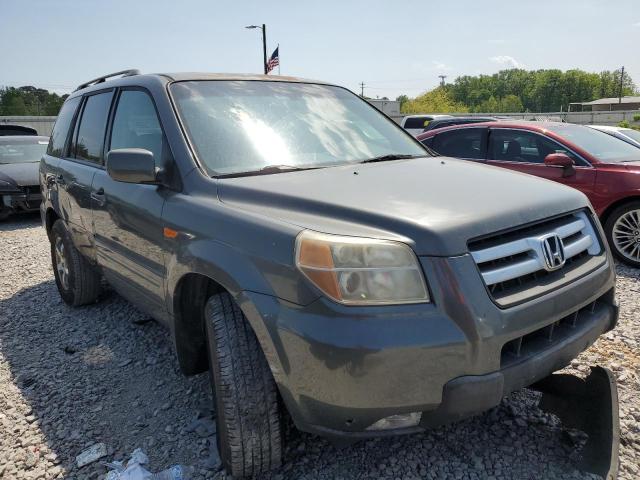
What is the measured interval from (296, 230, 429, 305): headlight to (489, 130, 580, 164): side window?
5.07m

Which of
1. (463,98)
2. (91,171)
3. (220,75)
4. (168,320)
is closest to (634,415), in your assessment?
(168,320)

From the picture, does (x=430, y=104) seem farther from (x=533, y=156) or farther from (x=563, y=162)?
(x=563, y=162)

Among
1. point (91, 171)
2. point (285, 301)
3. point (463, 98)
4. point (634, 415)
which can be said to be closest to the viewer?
point (285, 301)

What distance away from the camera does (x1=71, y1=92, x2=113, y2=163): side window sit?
11.7ft

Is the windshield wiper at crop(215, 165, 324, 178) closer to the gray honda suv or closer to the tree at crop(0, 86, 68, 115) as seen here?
the gray honda suv

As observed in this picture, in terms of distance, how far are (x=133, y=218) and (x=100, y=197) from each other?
1.97 ft

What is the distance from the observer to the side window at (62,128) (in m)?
4.30

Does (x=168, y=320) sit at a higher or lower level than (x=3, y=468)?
higher

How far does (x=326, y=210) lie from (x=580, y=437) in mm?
1639

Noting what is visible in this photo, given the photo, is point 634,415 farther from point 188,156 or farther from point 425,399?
point 188,156

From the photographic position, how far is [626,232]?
217 inches

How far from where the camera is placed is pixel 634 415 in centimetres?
263

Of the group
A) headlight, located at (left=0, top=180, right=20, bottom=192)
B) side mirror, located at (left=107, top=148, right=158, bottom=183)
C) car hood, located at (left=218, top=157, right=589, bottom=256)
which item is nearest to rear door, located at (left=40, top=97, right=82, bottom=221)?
side mirror, located at (left=107, top=148, right=158, bottom=183)

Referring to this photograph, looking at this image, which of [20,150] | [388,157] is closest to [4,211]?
[20,150]
